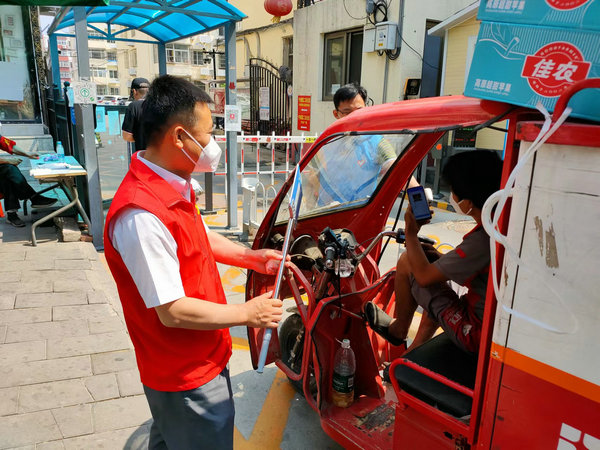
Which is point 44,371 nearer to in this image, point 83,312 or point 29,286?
point 83,312

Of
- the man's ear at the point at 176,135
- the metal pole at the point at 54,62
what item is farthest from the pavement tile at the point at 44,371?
the metal pole at the point at 54,62

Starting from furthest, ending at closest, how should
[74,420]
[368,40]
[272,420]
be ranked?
[368,40] < [272,420] < [74,420]

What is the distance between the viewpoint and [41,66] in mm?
9852

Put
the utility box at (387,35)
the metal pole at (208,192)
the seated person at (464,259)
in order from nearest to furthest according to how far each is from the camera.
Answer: the seated person at (464,259) < the metal pole at (208,192) < the utility box at (387,35)

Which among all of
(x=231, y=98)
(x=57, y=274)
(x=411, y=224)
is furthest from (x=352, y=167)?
(x=231, y=98)

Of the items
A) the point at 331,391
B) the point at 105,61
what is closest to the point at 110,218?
the point at 331,391

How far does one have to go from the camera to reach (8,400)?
2.79m

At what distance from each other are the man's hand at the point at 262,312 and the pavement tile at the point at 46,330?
2.53m

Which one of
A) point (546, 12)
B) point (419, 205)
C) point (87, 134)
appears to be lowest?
point (419, 205)

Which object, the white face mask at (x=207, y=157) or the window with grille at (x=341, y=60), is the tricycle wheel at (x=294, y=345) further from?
the window with grille at (x=341, y=60)

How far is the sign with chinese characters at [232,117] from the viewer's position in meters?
6.02

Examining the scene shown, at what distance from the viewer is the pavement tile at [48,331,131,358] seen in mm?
3342

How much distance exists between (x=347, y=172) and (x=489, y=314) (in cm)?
159

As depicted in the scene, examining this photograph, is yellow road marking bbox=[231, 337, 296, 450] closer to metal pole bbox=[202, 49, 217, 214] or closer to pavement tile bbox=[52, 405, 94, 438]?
pavement tile bbox=[52, 405, 94, 438]
